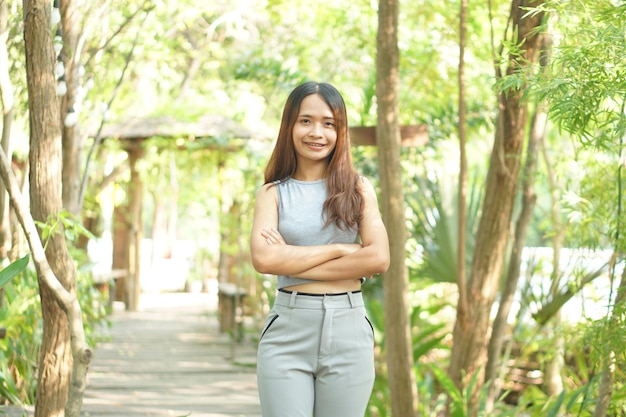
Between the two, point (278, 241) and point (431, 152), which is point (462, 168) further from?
point (431, 152)

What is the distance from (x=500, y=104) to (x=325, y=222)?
211 cm

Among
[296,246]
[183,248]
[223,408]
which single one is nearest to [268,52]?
[223,408]

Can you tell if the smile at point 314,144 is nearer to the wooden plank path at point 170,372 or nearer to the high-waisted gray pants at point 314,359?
the high-waisted gray pants at point 314,359

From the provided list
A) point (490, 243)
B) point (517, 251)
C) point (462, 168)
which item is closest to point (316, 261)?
point (462, 168)

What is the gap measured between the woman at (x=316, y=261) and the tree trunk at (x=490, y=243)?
197 cm

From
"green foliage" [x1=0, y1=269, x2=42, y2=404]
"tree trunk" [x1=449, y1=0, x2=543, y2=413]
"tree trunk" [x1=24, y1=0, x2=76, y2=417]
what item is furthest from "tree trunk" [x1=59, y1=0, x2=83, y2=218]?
"tree trunk" [x1=449, y1=0, x2=543, y2=413]

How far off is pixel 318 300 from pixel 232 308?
6.21 m

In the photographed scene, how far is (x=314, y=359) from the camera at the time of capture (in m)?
2.22

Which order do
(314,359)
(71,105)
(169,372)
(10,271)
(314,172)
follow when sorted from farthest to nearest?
(169,372), (71,105), (10,271), (314,172), (314,359)

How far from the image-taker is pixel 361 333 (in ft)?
7.39

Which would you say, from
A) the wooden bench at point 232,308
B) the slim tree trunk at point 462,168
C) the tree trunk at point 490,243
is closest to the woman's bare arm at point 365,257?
the slim tree trunk at point 462,168

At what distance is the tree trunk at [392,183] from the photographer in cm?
389

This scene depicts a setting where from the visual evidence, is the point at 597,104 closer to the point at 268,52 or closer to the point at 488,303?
the point at 488,303

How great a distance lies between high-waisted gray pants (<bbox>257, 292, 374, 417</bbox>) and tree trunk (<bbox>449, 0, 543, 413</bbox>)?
219cm
